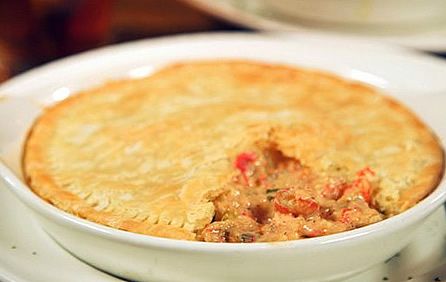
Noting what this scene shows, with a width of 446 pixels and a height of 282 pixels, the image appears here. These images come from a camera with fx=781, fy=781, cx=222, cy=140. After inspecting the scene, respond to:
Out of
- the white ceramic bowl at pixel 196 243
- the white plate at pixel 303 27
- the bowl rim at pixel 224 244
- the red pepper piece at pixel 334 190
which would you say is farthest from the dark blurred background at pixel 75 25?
the red pepper piece at pixel 334 190

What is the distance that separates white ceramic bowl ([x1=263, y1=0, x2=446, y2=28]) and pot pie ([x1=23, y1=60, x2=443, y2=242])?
1.60ft

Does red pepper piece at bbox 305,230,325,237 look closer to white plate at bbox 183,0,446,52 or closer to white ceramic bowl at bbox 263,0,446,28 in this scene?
white plate at bbox 183,0,446,52

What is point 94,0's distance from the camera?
206 cm

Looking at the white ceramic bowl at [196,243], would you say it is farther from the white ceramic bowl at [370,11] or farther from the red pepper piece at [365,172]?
the white ceramic bowl at [370,11]

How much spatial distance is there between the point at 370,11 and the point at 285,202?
1009 millimetres

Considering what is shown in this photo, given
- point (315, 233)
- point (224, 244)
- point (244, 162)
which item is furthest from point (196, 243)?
point (244, 162)

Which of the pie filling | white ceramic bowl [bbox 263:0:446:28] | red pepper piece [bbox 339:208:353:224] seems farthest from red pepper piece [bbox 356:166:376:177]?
white ceramic bowl [bbox 263:0:446:28]

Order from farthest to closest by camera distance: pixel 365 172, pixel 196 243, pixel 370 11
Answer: pixel 370 11 < pixel 365 172 < pixel 196 243

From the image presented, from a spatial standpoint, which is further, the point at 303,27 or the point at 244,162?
the point at 303,27

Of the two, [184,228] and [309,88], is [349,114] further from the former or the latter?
[184,228]

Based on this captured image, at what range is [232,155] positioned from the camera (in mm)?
1308

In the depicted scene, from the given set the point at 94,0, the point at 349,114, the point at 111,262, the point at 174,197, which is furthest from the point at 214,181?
the point at 94,0

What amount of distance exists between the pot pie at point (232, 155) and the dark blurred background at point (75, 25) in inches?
18.5

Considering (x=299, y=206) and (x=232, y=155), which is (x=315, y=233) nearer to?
(x=299, y=206)
